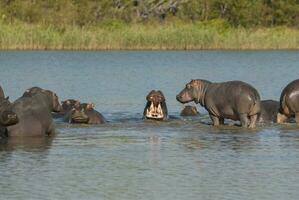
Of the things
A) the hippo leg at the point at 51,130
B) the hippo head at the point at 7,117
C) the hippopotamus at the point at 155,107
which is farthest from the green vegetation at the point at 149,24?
the hippo head at the point at 7,117

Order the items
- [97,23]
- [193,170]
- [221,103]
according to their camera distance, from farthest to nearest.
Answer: [97,23], [221,103], [193,170]

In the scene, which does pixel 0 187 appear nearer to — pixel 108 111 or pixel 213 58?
pixel 108 111

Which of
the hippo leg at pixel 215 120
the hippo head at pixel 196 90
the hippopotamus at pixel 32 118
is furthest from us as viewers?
the hippo head at pixel 196 90

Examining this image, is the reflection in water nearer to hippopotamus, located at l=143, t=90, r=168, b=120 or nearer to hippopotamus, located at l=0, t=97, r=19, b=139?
hippopotamus, located at l=0, t=97, r=19, b=139

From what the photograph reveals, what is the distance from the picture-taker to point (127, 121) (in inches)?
658

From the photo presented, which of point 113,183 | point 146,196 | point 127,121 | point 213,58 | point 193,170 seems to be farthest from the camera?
point 213,58

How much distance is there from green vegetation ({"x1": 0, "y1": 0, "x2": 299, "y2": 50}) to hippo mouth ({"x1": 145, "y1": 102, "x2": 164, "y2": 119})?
21334 millimetres

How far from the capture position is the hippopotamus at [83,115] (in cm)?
1568

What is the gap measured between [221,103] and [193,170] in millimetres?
4211

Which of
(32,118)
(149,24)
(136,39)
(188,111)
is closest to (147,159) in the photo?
(32,118)

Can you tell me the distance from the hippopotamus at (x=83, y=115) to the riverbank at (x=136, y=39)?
21.7 metres

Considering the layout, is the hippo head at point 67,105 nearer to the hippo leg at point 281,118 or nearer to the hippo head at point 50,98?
the hippo head at point 50,98

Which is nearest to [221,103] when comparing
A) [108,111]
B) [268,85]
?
[108,111]

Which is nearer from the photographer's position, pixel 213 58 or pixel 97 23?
pixel 213 58
